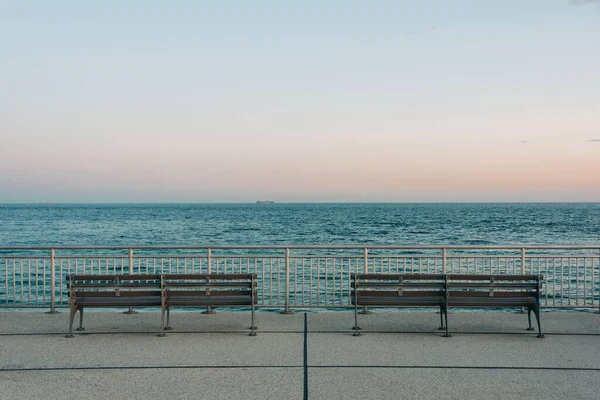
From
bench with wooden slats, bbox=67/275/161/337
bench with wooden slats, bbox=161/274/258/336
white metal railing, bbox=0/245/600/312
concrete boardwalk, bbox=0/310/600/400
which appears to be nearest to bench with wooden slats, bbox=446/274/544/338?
concrete boardwalk, bbox=0/310/600/400

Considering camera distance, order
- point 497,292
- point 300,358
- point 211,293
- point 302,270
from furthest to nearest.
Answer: point 302,270, point 211,293, point 497,292, point 300,358

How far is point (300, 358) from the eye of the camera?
26.1 ft

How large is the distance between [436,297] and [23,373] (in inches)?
224

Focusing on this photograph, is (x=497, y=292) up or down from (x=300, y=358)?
up

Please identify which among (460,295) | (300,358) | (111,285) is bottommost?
(300,358)

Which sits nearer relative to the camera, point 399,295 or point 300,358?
point 300,358

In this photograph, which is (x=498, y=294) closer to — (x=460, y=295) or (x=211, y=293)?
(x=460, y=295)

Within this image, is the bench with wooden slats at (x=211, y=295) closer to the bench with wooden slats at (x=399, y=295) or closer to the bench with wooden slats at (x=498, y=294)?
the bench with wooden slats at (x=399, y=295)

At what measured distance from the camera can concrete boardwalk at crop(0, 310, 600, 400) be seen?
21.8 ft

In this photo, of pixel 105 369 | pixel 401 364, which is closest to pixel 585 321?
pixel 401 364

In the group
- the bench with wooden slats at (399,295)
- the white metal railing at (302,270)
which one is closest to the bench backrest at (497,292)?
the bench with wooden slats at (399,295)

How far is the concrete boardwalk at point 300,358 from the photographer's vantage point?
664cm

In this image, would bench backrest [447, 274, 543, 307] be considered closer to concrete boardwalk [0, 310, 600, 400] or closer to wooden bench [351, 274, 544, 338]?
wooden bench [351, 274, 544, 338]

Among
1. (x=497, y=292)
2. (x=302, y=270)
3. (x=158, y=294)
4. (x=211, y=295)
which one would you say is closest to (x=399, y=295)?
(x=497, y=292)
